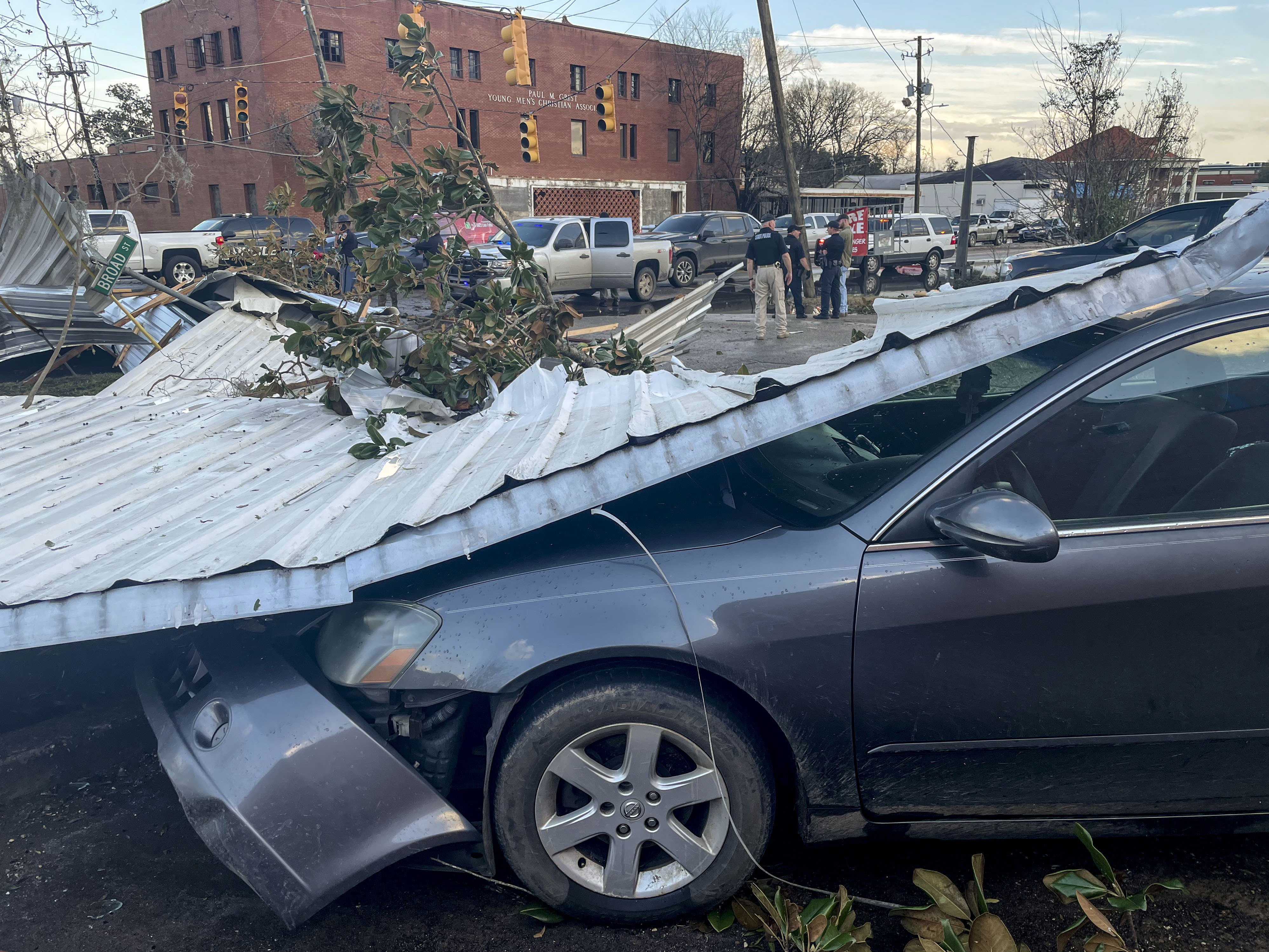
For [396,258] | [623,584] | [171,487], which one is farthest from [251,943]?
[396,258]

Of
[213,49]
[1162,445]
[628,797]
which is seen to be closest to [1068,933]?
[628,797]

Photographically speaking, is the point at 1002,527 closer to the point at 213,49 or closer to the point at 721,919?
the point at 721,919

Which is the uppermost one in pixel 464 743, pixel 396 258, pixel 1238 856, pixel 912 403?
pixel 396 258

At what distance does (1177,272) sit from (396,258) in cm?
373

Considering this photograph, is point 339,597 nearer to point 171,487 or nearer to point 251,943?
point 251,943

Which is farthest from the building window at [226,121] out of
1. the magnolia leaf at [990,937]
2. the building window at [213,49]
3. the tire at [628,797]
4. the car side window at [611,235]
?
the magnolia leaf at [990,937]

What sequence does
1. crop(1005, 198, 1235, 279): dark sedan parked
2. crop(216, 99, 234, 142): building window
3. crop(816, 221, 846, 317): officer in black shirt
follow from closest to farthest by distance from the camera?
crop(1005, 198, 1235, 279): dark sedan parked → crop(816, 221, 846, 317): officer in black shirt → crop(216, 99, 234, 142): building window

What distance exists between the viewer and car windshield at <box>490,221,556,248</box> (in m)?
19.4

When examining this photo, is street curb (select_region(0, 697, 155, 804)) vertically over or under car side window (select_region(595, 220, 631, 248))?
under

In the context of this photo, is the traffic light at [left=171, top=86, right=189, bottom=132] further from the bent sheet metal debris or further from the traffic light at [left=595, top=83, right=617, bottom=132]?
the bent sheet metal debris

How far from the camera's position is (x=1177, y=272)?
2.27 meters

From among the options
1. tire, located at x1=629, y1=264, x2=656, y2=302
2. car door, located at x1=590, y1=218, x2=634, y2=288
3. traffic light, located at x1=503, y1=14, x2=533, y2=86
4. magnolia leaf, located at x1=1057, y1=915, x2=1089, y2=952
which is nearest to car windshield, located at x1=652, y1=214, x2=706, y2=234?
tire, located at x1=629, y1=264, x2=656, y2=302

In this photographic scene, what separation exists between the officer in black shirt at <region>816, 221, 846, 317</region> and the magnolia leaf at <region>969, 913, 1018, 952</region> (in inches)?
570

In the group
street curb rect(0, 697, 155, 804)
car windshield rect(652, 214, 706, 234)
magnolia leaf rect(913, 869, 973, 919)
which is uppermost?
car windshield rect(652, 214, 706, 234)
